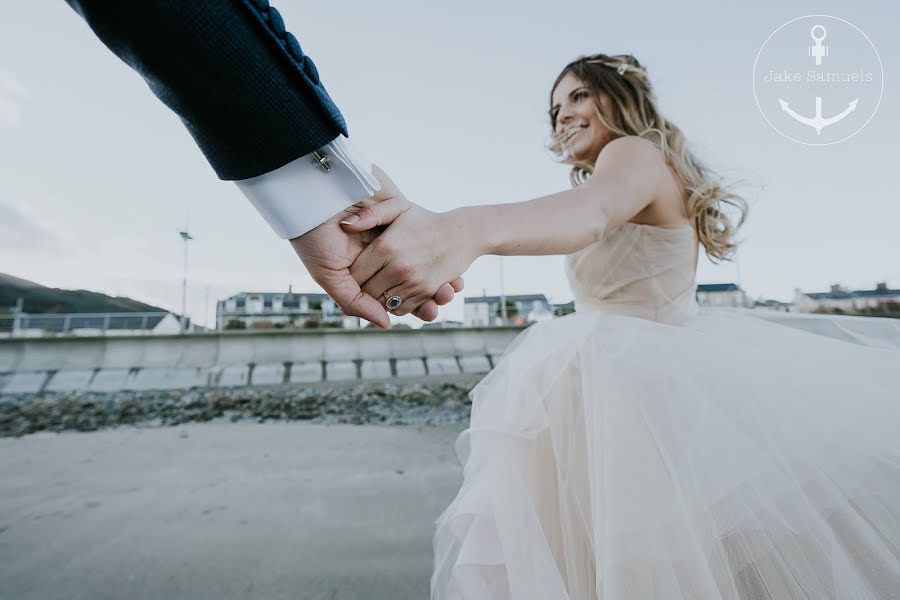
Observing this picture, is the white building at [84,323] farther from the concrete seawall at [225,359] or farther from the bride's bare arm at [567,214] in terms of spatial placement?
the bride's bare arm at [567,214]

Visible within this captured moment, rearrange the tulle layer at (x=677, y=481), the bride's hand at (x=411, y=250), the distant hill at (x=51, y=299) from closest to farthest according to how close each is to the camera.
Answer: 1. the tulle layer at (x=677, y=481)
2. the bride's hand at (x=411, y=250)
3. the distant hill at (x=51, y=299)

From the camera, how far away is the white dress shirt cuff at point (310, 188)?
Result: 0.73 metres

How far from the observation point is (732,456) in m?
0.77

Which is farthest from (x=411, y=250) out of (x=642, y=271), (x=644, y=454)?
(x=642, y=271)

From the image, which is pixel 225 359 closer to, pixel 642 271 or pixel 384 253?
pixel 642 271

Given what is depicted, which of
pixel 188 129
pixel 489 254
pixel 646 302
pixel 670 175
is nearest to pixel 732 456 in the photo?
pixel 489 254

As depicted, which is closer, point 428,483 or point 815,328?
point 815,328

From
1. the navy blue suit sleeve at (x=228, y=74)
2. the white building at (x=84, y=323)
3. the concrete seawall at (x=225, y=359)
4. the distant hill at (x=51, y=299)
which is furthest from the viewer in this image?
the distant hill at (x=51, y=299)

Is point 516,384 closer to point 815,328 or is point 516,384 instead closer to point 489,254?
point 489,254

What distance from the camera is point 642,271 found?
1442 mm

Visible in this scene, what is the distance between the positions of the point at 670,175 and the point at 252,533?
186 cm

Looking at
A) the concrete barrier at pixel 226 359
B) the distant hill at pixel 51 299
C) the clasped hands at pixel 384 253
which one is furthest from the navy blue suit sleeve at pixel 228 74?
the distant hill at pixel 51 299

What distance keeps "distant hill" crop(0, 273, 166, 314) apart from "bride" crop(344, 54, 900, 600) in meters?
87.9

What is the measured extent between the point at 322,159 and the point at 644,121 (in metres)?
1.33
